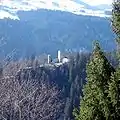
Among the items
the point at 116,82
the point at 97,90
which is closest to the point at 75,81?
the point at 97,90

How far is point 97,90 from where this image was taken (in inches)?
346

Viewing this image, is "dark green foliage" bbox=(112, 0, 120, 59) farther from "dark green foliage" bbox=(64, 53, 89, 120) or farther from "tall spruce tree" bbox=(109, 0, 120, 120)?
"dark green foliage" bbox=(64, 53, 89, 120)

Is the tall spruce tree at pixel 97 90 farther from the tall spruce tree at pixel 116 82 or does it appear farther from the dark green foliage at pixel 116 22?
the dark green foliage at pixel 116 22

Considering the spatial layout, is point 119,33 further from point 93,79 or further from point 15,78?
point 15,78

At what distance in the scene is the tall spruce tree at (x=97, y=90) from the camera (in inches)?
344

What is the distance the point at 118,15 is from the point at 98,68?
966 mm

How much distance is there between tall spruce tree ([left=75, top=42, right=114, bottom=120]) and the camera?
8.73 m

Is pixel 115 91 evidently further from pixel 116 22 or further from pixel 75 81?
pixel 75 81

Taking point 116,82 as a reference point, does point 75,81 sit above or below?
below

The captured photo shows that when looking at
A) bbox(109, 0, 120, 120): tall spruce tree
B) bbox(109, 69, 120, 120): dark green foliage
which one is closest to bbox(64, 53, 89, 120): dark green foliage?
bbox(109, 0, 120, 120): tall spruce tree

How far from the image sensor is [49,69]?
4545 inches

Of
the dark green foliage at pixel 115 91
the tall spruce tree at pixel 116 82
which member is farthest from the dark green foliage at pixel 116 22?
the dark green foliage at pixel 115 91

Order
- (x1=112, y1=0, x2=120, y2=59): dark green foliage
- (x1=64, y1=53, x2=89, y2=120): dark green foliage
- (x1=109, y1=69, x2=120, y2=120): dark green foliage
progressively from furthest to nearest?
(x1=64, y1=53, x2=89, y2=120): dark green foliage → (x1=112, y1=0, x2=120, y2=59): dark green foliage → (x1=109, y1=69, x2=120, y2=120): dark green foliage

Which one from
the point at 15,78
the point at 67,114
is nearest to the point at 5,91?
the point at 15,78
